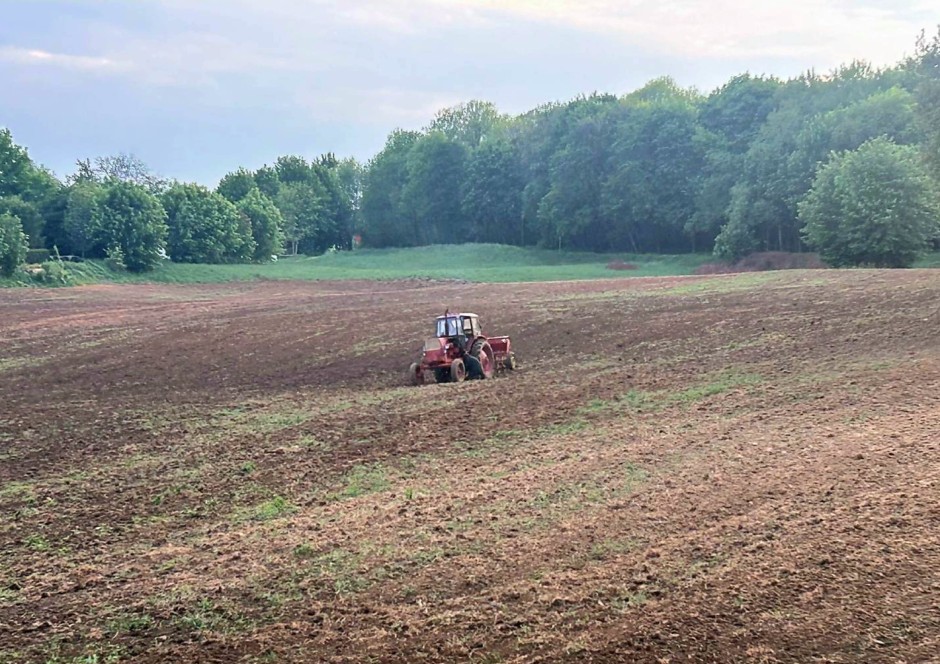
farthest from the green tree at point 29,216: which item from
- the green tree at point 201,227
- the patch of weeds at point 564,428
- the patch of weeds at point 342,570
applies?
the patch of weeds at point 342,570

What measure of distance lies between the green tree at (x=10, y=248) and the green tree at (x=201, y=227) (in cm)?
1982

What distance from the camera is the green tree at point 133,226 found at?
6900cm

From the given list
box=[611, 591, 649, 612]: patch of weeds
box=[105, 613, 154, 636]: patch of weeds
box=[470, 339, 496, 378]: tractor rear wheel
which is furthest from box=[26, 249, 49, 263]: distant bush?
box=[611, 591, 649, 612]: patch of weeds

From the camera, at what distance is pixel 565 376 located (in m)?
18.9

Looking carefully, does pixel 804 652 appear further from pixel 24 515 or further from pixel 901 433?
pixel 24 515

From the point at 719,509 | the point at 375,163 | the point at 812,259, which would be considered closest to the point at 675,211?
the point at 812,259

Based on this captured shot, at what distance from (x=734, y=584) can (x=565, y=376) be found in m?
12.0

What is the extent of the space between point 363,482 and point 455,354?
8.91 m

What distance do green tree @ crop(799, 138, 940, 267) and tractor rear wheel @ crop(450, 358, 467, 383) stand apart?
30197mm

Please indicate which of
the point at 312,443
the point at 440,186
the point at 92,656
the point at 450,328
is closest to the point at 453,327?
the point at 450,328

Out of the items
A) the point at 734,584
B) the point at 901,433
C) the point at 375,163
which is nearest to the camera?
the point at 734,584

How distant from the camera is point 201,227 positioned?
7931 cm

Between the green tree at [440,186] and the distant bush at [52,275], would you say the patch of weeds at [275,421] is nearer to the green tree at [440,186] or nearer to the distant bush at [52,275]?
the distant bush at [52,275]

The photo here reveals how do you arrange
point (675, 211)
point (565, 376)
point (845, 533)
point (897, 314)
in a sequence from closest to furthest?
point (845, 533) < point (565, 376) < point (897, 314) < point (675, 211)
